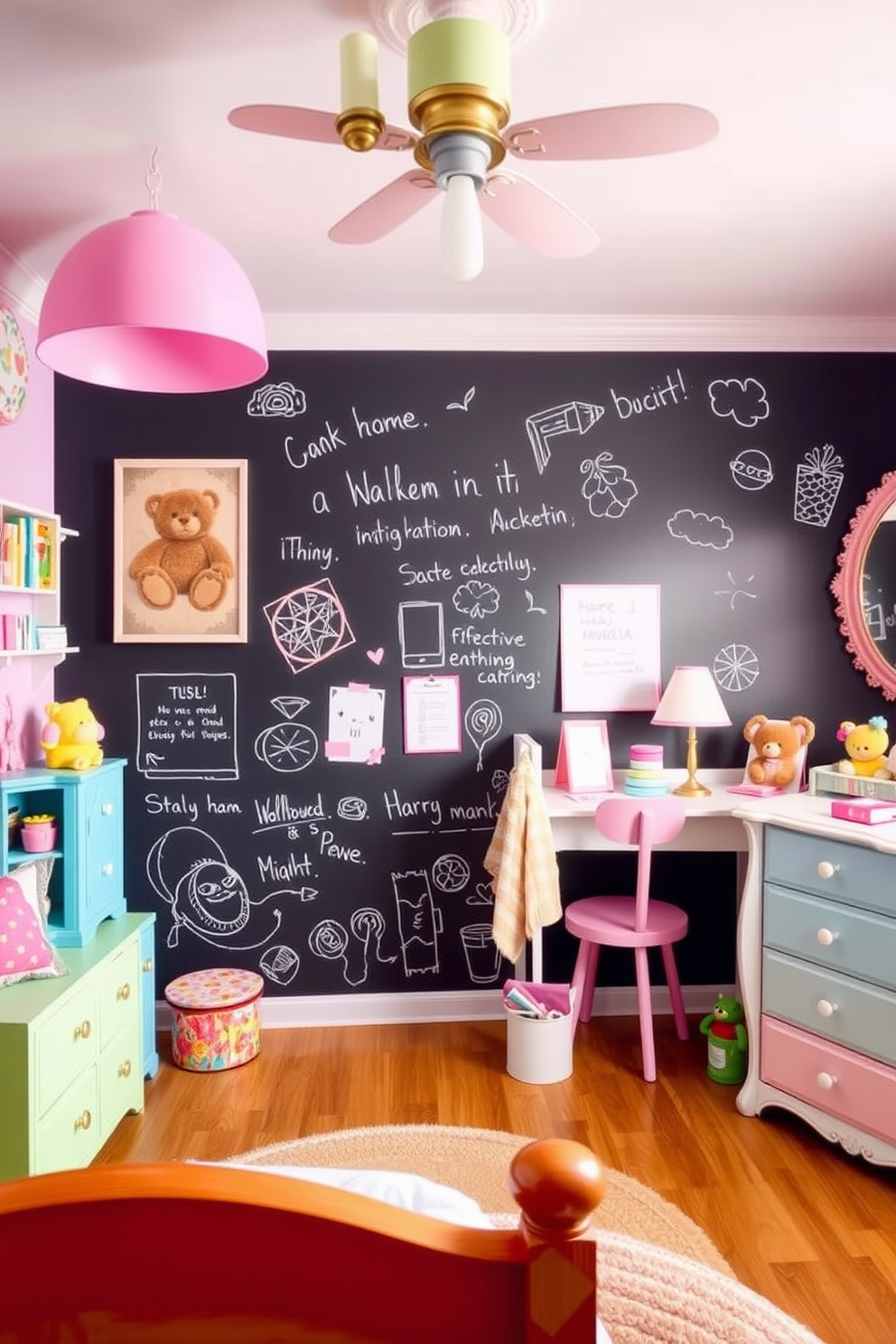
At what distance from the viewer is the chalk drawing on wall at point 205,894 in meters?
3.44

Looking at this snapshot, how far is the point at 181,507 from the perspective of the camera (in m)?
3.35

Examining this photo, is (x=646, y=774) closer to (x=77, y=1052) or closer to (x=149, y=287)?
(x=77, y=1052)

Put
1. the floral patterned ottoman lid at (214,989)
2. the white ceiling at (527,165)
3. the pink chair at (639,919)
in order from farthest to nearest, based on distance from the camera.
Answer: the floral patterned ottoman lid at (214,989) < the pink chair at (639,919) < the white ceiling at (527,165)

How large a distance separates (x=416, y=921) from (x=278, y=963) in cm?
53

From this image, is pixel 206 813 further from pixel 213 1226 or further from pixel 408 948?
pixel 213 1226

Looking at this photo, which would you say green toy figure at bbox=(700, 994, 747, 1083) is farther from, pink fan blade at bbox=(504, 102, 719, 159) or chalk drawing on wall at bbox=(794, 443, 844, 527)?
pink fan blade at bbox=(504, 102, 719, 159)

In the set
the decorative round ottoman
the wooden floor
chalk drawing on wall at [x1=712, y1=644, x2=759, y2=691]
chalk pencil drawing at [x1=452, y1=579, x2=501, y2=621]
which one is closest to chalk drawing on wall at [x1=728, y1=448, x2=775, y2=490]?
chalk drawing on wall at [x1=712, y1=644, x2=759, y2=691]

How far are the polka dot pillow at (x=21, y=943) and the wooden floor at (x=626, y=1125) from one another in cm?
60

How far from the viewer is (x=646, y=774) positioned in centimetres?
321

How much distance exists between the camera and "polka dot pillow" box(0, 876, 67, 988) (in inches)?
93.5

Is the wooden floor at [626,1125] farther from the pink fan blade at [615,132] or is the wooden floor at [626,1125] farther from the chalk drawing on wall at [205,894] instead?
the pink fan blade at [615,132]

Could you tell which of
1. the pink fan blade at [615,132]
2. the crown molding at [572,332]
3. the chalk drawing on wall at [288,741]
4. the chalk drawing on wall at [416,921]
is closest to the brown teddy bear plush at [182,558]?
the chalk drawing on wall at [288,741]

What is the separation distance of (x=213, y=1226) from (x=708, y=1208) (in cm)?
201

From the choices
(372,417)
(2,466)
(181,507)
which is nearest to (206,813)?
(181,507)
